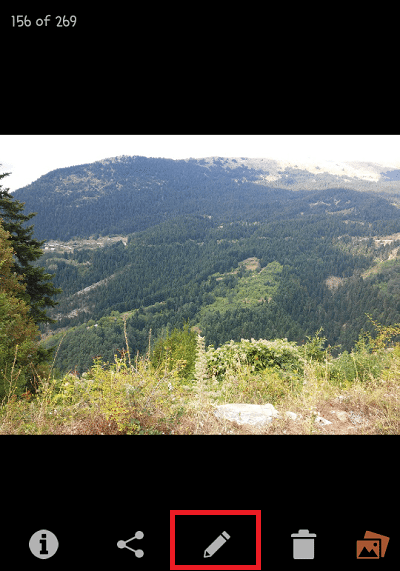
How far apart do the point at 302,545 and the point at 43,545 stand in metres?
1.04

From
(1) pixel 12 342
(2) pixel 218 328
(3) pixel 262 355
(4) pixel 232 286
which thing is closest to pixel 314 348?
(3) pixel 262 355

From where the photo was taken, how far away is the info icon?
44.3 inches

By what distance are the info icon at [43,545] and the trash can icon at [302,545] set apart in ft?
3.15

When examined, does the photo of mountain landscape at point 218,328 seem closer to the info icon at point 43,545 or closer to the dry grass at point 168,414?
the dry grass at point 168,414

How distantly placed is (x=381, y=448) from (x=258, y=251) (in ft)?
580

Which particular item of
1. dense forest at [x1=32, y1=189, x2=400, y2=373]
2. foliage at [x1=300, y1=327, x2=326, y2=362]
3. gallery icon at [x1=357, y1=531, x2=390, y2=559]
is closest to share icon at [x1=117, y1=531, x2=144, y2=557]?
gallery icon at [x1=357, y1=531, x2=390, y2=559]

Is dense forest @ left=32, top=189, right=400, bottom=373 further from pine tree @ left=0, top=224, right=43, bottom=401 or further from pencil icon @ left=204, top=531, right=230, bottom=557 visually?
pencil icon @ left=204, top=531, right=230, bottom=557

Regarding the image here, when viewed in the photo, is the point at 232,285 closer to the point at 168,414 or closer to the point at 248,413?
the point at 248,413

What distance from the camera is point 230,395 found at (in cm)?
341

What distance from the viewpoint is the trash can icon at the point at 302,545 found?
1.16 meters

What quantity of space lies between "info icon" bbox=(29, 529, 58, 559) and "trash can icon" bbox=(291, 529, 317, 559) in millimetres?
961

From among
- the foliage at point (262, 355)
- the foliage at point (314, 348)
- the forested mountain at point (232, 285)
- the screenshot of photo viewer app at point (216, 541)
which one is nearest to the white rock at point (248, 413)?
the screenshot of photo viewer app at point (216, 541)

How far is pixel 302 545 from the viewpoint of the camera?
116cm
